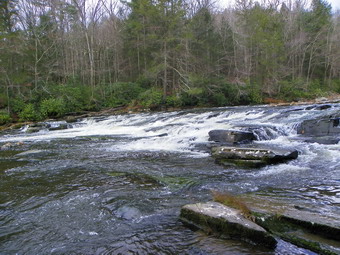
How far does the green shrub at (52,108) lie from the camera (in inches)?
855

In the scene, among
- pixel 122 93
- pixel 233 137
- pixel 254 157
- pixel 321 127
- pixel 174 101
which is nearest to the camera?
pixel 254 157

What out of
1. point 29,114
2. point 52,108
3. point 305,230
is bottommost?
point 305,230

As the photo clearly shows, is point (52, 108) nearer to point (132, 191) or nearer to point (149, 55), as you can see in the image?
point (149, 55)

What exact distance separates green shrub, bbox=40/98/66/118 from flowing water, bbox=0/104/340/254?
39.2 feet

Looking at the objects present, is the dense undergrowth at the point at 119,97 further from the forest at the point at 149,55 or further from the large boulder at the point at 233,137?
the large boulder at the point at 233,137

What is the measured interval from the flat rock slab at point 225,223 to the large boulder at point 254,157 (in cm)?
364

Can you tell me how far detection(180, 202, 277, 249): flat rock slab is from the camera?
11.0 feet

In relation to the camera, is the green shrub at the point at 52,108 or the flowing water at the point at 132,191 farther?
the green shrub at the point at 52,108

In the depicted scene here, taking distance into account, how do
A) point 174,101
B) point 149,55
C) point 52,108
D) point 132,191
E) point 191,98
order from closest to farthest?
point 132,191
point 52,108
point 174,101
point 191,98
point 149,55

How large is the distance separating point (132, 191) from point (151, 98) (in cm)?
2062

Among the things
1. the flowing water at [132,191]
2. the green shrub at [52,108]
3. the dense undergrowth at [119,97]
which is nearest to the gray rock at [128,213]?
the flowing water at [132,191]

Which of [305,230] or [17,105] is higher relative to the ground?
[17,105]

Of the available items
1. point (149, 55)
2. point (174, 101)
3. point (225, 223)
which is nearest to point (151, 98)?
point (174, 101)

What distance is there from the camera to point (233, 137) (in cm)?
1033
